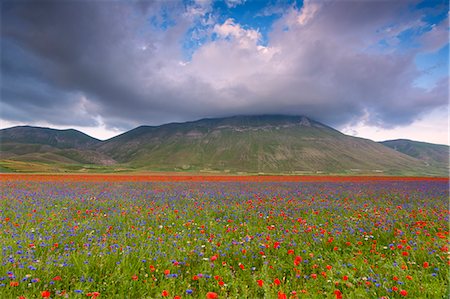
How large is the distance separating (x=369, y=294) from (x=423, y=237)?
144 inches

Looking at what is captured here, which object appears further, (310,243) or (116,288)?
(310,243)

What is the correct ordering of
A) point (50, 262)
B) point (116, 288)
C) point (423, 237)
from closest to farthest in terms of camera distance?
point (116, 288) → point (50, 262) → point (423, 237)

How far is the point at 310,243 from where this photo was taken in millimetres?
5785

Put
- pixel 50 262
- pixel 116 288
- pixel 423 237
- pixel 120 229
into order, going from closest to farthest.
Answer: pixel 116 288 → pixel 50 262 → pixel 423 237 → pixel 120 229

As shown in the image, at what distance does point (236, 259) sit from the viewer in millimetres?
4969

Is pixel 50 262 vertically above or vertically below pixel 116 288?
above

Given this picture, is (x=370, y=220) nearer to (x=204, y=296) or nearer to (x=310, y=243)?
(x=310, y=243)

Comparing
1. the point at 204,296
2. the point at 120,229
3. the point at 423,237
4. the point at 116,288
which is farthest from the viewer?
the point at 120,229

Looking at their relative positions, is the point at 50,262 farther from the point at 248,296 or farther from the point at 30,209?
the point at 30,209

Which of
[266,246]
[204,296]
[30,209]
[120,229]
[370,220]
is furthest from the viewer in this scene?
[30,209]

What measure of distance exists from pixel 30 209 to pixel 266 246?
916cm

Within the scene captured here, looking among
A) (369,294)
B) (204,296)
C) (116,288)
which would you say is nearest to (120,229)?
(116,288)

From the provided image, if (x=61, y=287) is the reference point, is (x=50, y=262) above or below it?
above

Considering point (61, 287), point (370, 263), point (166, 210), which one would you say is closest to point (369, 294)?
point (370, 263)
